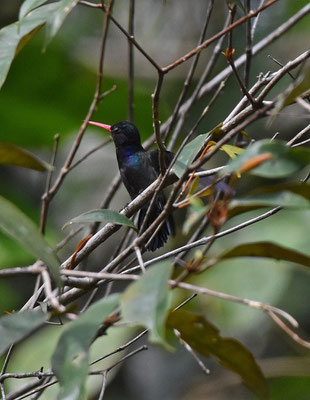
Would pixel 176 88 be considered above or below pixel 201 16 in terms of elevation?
below

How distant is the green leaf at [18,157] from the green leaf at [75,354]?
1.02 ft

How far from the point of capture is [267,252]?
4.28 feet

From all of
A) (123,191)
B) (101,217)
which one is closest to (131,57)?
(101,217)

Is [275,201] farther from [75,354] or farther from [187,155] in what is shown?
[187,155]

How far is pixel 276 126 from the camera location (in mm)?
4977

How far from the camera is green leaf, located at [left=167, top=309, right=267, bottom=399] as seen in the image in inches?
53.7

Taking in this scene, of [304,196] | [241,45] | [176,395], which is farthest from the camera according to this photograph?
[176,395]

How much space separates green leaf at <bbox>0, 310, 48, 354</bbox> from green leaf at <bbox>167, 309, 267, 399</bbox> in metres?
0.31

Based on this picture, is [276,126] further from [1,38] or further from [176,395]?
[1,38]

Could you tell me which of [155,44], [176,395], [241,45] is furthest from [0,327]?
[155,44]

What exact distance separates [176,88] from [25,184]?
131 centimetres

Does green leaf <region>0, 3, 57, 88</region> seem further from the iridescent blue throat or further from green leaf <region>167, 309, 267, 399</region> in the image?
the iridescent blue throat

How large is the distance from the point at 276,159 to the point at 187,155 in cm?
48

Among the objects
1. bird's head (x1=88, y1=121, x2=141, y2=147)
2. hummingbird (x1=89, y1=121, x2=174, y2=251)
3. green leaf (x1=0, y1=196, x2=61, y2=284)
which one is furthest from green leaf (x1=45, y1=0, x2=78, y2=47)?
bird's head (x1=88, y1=121, x2=141, y2=147)
